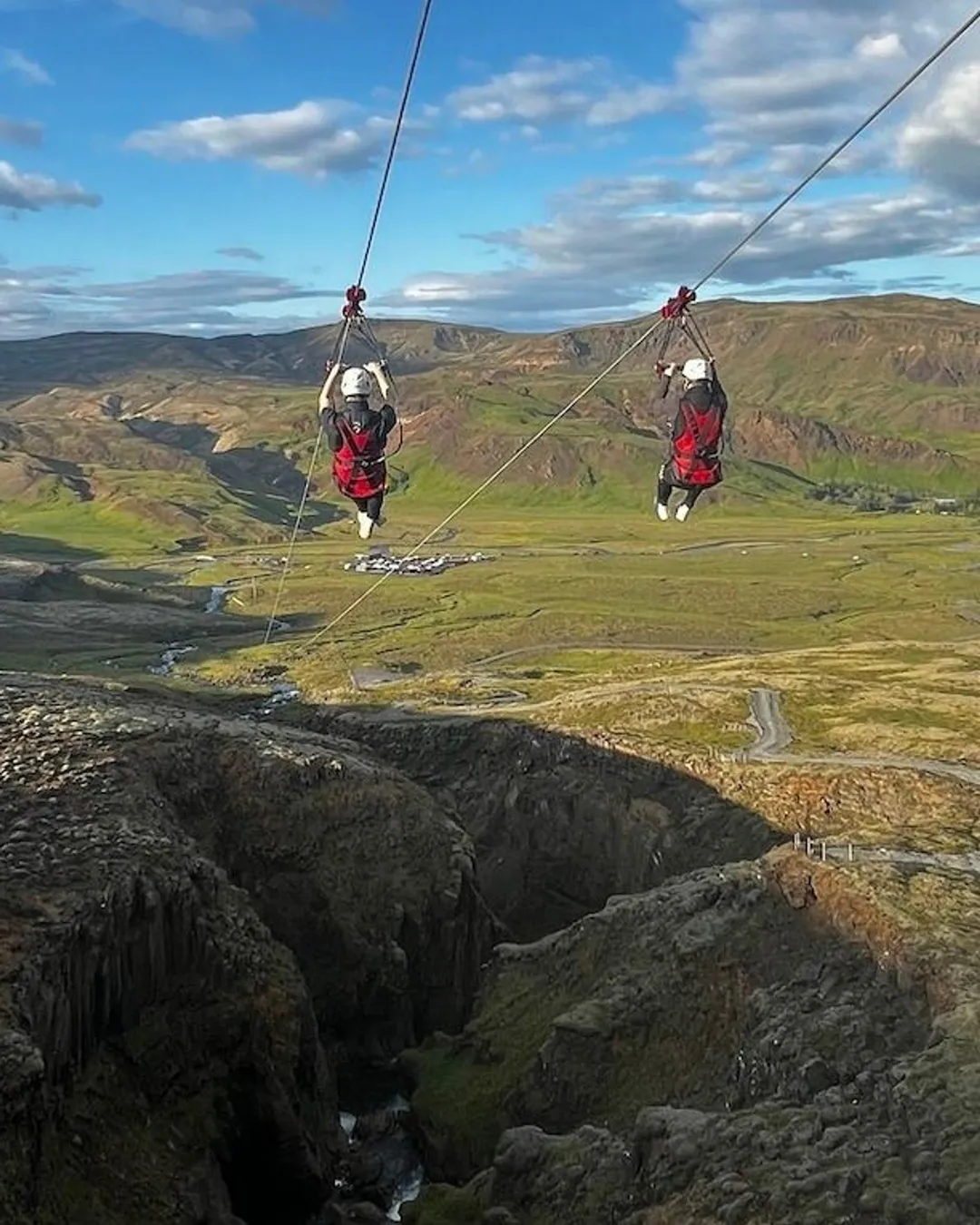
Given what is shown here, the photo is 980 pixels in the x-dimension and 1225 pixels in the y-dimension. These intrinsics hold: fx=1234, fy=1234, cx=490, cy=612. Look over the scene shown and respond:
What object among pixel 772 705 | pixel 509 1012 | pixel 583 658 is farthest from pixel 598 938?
pixel 583 658

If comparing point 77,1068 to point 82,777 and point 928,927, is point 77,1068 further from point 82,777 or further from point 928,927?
point 928,927

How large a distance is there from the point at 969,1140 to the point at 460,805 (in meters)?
53.8

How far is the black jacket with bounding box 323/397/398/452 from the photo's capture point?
116 feet

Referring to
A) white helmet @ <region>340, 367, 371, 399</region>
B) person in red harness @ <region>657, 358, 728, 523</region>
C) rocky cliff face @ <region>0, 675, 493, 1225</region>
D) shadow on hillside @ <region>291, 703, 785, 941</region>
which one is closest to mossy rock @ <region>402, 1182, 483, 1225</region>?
rocky cliff face @ <region>0, 675, 493, 1225</region>

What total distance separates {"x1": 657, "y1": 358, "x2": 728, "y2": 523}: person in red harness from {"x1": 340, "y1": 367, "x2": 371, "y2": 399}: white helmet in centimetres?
892

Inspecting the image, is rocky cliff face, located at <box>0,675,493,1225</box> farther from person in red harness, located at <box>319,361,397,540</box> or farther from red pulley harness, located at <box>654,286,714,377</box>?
red pulley harness, located at <box>654,286,714,377</box>

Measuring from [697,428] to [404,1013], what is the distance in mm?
39664

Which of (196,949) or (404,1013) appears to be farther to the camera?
(404,1013)

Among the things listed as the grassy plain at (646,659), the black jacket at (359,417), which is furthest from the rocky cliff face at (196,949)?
the grassy plain at (646,659)

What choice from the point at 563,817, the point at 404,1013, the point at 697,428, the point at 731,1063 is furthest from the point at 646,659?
the point at 697,428

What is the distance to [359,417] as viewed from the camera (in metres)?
35.4

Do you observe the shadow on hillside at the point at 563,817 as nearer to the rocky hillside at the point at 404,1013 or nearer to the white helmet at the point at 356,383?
the rocky hillside at the point at 404,1013

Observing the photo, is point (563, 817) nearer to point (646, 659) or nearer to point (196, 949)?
point (196, 949)

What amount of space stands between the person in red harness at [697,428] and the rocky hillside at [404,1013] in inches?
797
